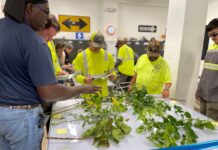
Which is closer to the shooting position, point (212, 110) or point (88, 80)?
point (88, 80)

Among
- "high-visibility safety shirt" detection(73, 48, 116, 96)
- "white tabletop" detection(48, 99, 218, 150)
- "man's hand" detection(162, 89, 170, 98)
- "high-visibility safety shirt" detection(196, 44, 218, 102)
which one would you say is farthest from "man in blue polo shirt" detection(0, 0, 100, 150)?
"high-visibility safety shirt" detection(196, 44, 218, 102)

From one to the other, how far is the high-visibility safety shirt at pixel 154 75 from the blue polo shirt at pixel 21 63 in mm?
1512

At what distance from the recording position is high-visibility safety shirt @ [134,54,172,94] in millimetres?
2395

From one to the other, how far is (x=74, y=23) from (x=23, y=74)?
623cm

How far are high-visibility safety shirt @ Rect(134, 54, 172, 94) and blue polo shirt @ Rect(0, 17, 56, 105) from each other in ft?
4.96

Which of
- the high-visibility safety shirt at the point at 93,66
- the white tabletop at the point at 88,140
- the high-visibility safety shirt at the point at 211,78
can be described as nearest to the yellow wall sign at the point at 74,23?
the high-visibility safety shirt at the point at 93,66

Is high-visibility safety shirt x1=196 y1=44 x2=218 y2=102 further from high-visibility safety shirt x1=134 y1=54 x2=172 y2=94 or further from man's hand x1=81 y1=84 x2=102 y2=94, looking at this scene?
man's hand x1=81 y1=84 x2=102 y2=94

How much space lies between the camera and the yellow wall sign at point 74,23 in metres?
6.89

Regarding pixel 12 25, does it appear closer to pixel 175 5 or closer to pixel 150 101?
pixel 150 101

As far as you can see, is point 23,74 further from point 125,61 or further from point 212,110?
point 125,61

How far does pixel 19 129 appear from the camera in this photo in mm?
1111

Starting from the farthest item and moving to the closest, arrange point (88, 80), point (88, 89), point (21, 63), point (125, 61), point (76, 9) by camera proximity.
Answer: point (76, 9) → point (125, 61) → point (88, 80) → point (88, 89) → point (21, 63)

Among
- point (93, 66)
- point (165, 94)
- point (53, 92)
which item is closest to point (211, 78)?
point (165, 94)

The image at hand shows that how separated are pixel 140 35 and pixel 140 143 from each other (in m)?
6.96
